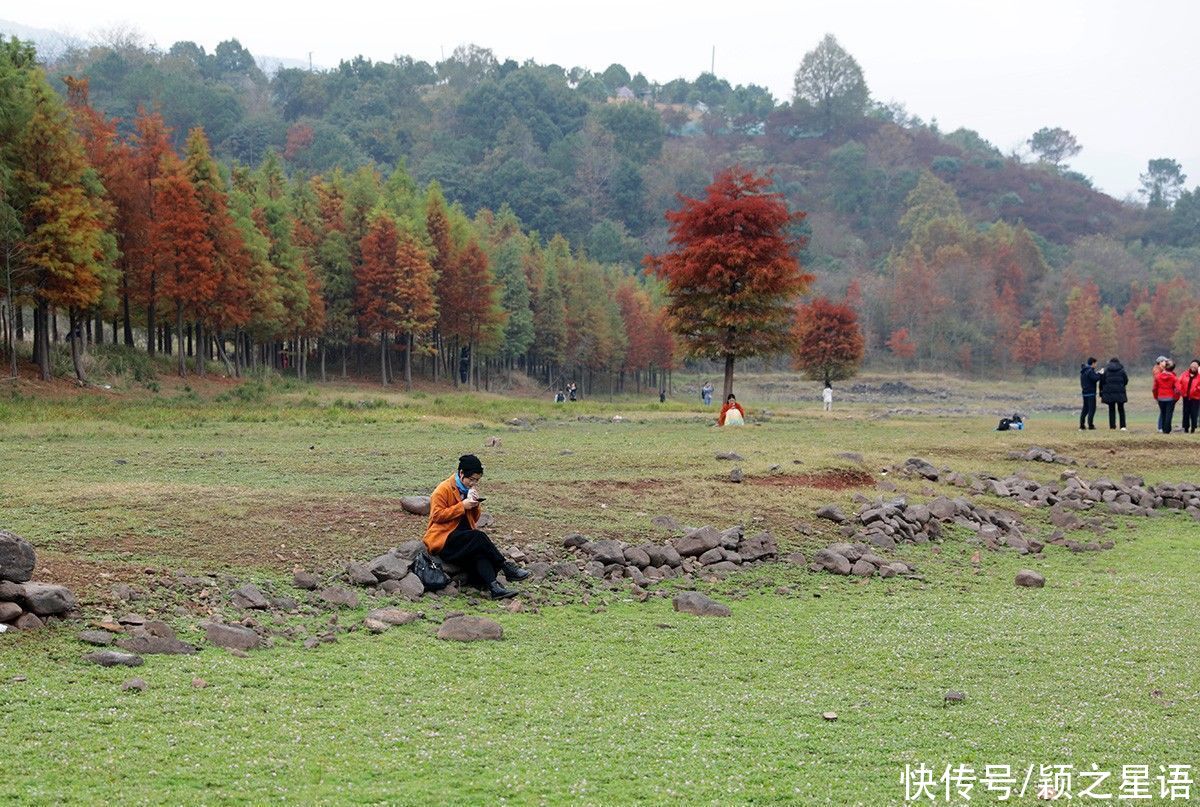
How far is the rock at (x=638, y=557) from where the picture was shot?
14258 millimetres

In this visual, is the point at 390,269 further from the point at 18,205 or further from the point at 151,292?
the point at 18,205

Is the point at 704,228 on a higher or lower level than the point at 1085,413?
higher

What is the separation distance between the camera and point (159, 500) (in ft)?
50.5

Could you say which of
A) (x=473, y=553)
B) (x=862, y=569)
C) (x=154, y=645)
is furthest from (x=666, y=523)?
(x=154, y=645)

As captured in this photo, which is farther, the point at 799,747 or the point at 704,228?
the point at 704,228

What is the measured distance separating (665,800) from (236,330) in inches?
2441

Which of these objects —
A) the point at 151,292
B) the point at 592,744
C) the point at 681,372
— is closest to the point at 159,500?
the point at 592,744

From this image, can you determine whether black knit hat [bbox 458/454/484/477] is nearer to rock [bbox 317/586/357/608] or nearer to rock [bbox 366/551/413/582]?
rock [bbox 366/551/413/582]

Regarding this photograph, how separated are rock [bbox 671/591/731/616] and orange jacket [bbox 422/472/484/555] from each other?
8.49ft

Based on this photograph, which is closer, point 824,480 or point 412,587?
point 412,587

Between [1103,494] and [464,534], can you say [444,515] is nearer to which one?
[464,534]

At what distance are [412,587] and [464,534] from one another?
0.85m

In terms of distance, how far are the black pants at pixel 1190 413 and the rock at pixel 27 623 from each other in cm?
3172

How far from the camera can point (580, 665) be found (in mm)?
10203
